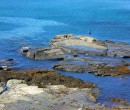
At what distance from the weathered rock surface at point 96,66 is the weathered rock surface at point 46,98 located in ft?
36.2

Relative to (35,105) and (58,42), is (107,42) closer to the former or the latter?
(58,42)

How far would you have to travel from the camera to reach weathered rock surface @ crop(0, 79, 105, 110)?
46.7 metres

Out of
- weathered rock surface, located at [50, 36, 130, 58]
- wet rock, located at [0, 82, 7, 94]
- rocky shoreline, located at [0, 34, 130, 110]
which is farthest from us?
weathered rock surface, located at [50, 36, 130, 58]

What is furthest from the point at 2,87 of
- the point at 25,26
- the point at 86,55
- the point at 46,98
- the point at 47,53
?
the point at 25,26

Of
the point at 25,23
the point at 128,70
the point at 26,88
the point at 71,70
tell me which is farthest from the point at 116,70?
the point at 25,23

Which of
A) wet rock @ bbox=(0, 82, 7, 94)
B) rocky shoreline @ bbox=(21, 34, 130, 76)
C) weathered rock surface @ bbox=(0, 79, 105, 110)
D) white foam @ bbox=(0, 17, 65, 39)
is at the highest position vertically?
white foam @ bbox=(0, 17, 65, 39)

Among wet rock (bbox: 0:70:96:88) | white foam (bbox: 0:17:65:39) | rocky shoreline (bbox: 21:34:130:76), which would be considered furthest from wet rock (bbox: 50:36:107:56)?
wet rock (bbox: 0:70:96:88)

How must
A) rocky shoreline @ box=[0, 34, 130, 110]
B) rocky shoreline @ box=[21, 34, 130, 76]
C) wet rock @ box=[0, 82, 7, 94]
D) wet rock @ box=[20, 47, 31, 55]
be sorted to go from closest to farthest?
rocky shoreline @ box=[0, 34, 130, 110] → wet rock @ box=[0, 82, 7, 94] → rocky shoreline @ box=[21, 34, 130, 76] → wet rock @ box=[20, 47, 31, 55]

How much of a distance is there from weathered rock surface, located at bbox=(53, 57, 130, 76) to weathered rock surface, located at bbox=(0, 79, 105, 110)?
11.0 metres

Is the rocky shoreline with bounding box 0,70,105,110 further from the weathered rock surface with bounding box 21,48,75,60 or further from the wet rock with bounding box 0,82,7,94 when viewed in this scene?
the weathered rock surface with bounding box 21,48,75,60

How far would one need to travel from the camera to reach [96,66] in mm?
68125

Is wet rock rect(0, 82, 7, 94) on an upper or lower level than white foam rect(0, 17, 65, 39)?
lower

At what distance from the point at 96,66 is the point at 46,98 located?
20572 mm

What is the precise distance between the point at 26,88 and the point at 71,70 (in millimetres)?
14704
